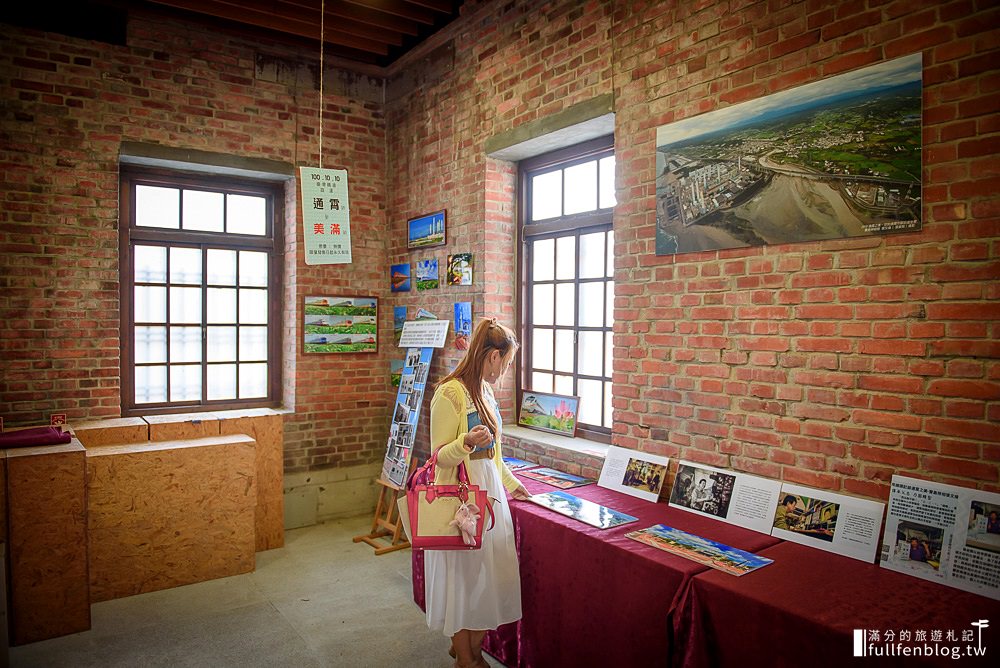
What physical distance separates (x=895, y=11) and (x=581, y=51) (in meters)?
1.85

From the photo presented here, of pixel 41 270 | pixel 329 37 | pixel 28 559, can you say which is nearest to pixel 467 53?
pixel 329 37

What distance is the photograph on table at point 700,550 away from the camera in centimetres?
250

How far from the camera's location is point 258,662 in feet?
11.0

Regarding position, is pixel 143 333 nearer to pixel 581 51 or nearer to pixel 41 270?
pixel 41 270

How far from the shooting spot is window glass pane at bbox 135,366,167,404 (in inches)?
207

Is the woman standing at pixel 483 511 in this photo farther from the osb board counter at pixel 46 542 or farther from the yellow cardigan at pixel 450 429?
the osb board counter at pixel 46 542

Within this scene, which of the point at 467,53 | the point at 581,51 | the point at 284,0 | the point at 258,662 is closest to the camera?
the point at 258,662

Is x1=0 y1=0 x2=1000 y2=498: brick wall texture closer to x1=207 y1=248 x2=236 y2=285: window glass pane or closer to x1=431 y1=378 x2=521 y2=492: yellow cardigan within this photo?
x1=207 y1=248 x2=236 y2=285: window glass pane

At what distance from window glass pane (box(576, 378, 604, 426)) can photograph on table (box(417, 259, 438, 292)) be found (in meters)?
1.67

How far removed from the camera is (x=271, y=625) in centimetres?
378

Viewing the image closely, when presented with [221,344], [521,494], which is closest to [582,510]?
[521,494]

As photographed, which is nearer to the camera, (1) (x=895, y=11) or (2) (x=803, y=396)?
(1) (x=895, y=11)

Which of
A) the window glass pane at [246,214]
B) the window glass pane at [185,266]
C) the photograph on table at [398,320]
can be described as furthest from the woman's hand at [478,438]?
the window glass pane at [246,214]

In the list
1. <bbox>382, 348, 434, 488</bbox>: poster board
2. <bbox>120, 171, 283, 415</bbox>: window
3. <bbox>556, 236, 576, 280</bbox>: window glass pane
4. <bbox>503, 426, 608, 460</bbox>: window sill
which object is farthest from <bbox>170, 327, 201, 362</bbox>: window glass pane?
<bbox>556, 236, 576, 280</bbox>: window glass pane
